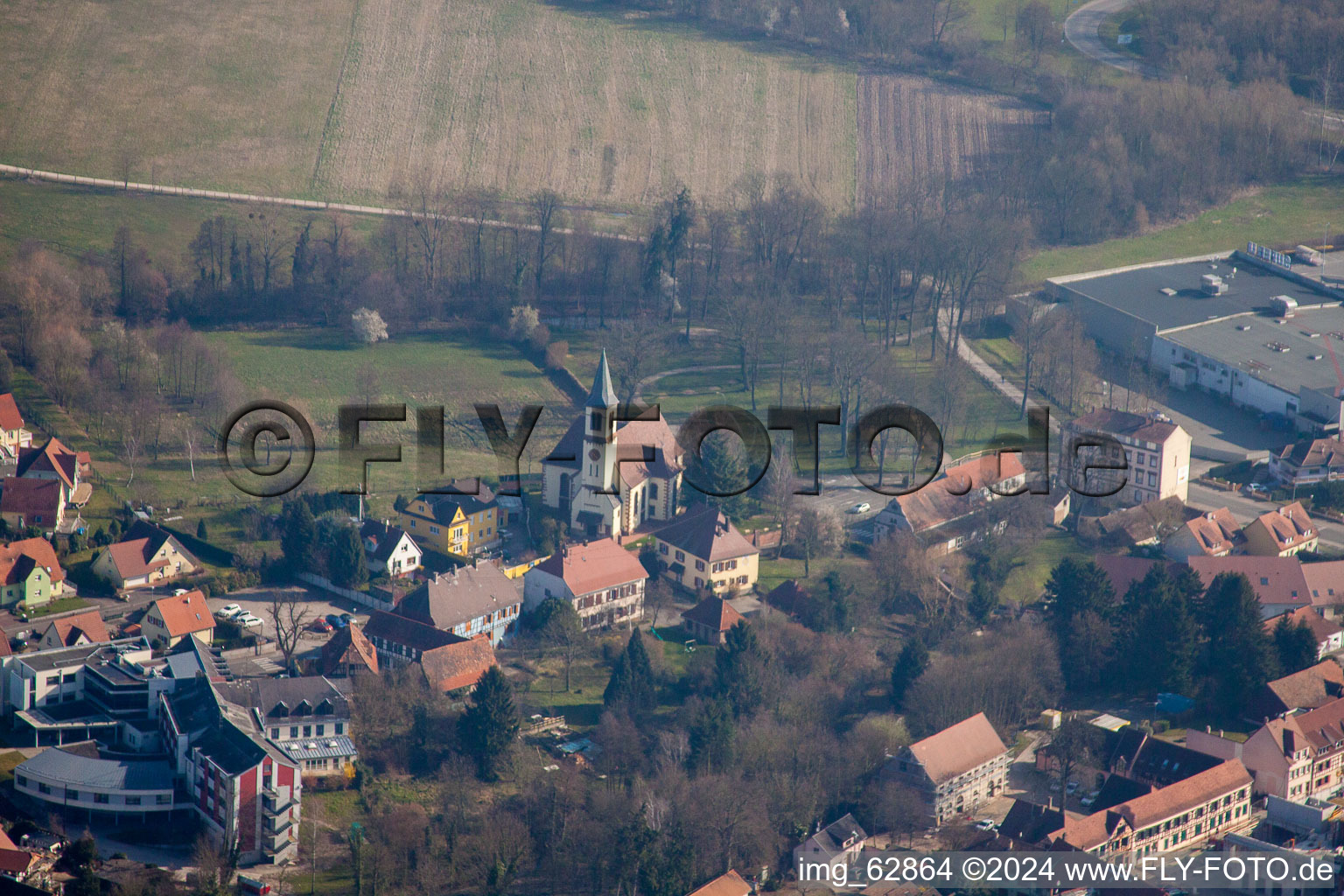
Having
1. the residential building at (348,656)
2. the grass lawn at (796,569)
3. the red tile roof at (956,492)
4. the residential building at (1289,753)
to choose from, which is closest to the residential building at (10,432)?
the residential building at (348,656)

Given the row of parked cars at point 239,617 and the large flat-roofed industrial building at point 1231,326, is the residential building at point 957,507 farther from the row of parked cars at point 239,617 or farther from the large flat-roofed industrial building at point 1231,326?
the row of parked cars at point 239,617

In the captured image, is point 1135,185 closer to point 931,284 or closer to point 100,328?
point 931,284

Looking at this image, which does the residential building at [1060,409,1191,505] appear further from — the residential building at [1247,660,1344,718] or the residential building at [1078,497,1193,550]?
the residential building at [1247,660,1344,718]

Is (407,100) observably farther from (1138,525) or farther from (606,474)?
(1138,525)

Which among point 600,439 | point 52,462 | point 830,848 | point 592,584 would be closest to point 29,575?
point 52,462

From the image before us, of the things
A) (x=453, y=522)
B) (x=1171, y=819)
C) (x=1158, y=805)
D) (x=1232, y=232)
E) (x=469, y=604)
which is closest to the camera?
(x=1171, y=819)

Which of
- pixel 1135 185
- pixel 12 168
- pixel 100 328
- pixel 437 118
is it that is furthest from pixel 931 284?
pixel 12 168
